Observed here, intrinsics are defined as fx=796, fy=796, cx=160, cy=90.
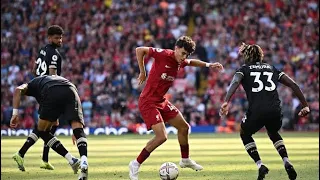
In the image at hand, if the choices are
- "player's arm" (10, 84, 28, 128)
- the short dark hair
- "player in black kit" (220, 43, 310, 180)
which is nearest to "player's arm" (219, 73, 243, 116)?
"player in black kit" (220, 43, 310, 180)

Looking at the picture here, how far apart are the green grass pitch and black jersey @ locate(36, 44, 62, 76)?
178 centimetres

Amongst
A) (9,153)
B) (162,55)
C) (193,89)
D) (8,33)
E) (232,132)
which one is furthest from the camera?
(8,33)

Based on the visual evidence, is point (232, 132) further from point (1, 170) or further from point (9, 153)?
point (1, 170)

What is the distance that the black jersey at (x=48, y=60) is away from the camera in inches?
553

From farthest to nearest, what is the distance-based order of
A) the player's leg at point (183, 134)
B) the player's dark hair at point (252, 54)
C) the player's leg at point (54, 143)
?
the player's leg at point (183, 134) < the player's leg at point (54, 143) < the player's dark hair at point (252, 54)

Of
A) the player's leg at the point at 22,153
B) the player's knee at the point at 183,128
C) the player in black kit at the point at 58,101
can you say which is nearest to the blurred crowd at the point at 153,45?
the player's leg at the point at 22,153

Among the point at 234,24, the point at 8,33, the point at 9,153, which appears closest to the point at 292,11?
the point at 234,24

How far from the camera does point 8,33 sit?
33531 mm

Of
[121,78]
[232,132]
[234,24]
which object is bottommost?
[232,132]

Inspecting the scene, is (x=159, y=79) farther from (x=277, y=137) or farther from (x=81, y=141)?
(x=277, y=137)

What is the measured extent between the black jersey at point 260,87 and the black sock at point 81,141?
247 centimetres

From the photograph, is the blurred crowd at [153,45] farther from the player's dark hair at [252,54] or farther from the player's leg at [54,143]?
the player's dark hair at [252,54]

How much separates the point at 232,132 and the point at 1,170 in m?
16.2

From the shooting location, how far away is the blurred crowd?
29812mm
